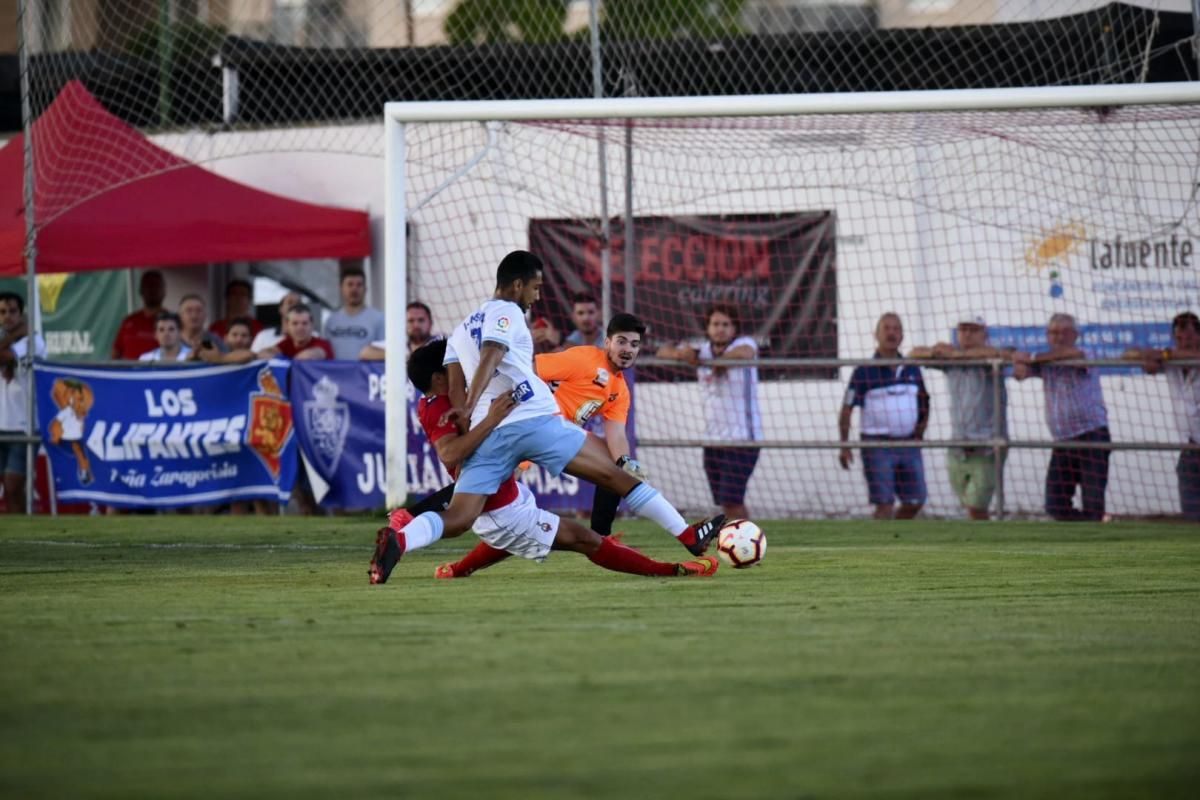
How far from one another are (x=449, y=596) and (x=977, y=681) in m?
Answer: 3.16

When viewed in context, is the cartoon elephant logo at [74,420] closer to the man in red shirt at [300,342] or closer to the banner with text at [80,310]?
the man in red shirt at [300,342]

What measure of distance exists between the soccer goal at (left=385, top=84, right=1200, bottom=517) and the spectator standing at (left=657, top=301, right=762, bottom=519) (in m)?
0.23

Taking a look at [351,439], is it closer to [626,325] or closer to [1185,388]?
[626,325]

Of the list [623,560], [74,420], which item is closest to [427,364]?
[623,560]

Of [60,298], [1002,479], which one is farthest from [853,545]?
[60,298]

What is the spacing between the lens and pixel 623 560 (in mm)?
8461

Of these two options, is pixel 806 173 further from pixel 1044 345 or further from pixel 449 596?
pixel 449 596

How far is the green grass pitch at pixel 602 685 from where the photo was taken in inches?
146

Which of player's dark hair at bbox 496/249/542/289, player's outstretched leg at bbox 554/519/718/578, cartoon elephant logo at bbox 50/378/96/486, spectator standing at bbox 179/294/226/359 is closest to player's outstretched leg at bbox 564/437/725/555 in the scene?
player's outstretched leg at bbox 554/519/718/578

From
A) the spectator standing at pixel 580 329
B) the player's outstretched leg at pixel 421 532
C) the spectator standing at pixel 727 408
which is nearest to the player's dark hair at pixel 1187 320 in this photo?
the spectator standing at pixel 727 408

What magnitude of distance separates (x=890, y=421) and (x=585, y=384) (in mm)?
4962

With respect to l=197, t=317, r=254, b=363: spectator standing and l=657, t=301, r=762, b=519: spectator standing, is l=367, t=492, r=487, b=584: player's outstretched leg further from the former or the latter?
l=197, t=317, r=254, b=363: spectator standing

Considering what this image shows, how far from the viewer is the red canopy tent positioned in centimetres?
1608

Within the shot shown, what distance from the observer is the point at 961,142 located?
15430mm
